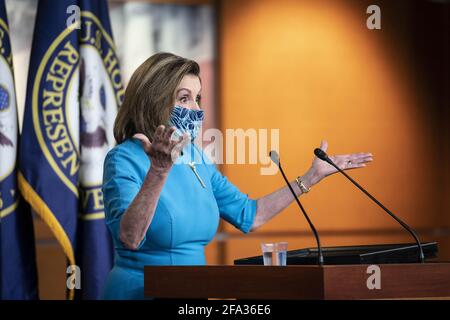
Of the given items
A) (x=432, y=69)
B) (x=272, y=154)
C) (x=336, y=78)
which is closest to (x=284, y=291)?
(x=272, y=154)

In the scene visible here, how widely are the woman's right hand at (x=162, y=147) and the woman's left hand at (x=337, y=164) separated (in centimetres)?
76

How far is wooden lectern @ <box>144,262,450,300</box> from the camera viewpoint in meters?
1.55

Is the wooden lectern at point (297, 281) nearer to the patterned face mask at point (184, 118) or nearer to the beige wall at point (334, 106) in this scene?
the patterned face mask at point (184, 118)

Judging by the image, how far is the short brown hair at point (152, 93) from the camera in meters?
2.30

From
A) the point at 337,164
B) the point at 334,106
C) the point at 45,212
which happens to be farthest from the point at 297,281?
the point at 334,106

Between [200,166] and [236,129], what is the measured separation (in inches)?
76.4

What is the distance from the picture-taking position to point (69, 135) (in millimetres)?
3637

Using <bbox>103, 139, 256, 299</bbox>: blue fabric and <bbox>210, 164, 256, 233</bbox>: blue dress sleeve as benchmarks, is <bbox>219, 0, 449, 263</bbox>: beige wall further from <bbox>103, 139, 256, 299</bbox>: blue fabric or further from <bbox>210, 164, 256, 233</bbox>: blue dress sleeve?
<bbox>103, 139, 256, 299</bbox>: blue fabric

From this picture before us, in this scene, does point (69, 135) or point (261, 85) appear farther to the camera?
point (261, 85)

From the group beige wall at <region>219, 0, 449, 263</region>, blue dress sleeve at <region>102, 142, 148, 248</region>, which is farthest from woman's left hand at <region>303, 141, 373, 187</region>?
beige wall at <region>219, 0, 449, 263</region>

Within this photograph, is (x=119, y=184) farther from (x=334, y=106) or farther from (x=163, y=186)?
(x=334, y=106)

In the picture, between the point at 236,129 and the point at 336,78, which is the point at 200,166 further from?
the point at 336,78

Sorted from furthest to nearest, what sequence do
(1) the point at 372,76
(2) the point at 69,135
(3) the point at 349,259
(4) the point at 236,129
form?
(1) the point at 372,76 < (4) the point at 236,129 < (2) the point at 69,135 < (3) the point at 349,259

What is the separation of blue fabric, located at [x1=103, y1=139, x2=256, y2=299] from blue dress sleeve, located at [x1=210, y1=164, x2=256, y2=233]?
8.7 inches
